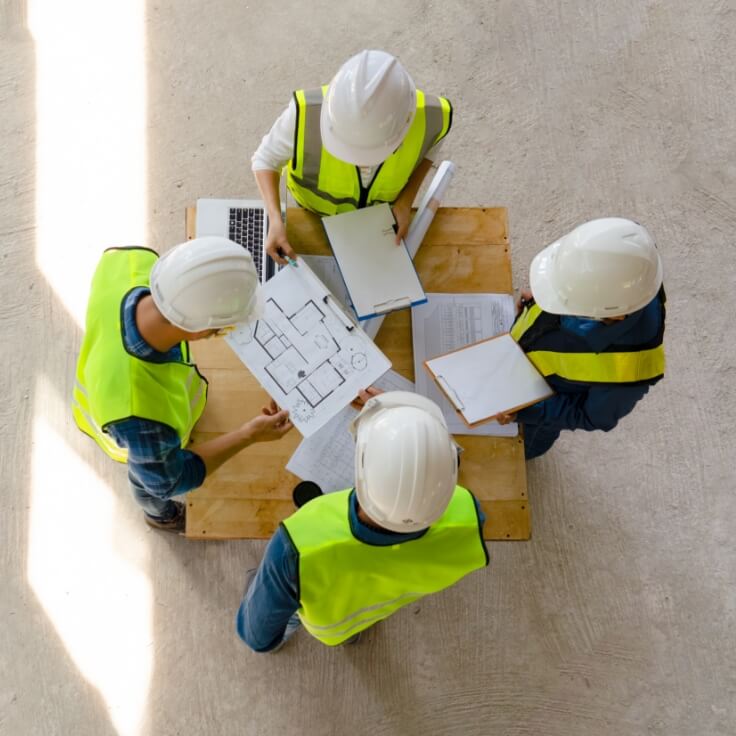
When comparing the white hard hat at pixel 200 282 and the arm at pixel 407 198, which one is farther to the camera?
the arm at pixel 407 198

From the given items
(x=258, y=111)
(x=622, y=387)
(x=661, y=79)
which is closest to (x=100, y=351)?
(x=622, y=387)

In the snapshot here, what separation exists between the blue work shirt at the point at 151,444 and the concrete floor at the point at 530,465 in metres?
1.05

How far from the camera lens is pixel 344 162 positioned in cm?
184

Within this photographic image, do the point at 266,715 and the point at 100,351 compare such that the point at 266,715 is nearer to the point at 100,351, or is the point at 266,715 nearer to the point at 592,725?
the point at 592,725

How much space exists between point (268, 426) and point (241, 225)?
2.25ft

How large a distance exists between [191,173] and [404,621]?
2.24 metres

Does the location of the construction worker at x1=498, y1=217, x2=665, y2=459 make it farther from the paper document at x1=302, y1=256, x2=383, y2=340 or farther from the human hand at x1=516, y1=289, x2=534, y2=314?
the paper document at x1=302, y1=256, x2=383, y2=340

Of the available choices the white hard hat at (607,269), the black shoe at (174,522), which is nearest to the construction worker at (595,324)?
the white hard hat at (607,269)

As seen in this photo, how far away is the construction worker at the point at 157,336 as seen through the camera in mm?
1413

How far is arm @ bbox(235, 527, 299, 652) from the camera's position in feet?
4.62

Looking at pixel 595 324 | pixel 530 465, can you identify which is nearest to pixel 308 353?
pixel 595 324

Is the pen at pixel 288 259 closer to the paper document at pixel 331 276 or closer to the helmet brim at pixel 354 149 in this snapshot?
the paper document at pixel 331 276

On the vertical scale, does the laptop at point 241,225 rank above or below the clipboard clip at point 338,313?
above

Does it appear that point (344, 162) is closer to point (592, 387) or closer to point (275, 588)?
point (592, 387)
